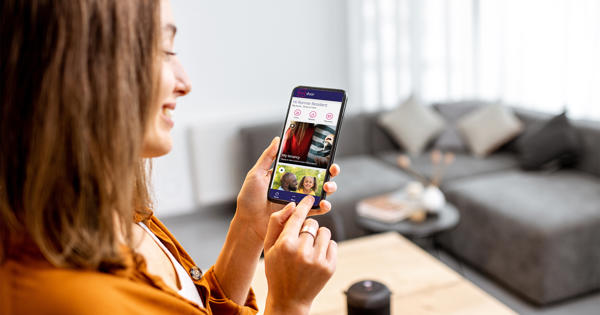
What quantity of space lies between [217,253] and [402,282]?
2.05 meters

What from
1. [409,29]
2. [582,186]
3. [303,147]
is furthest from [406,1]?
[303,147]

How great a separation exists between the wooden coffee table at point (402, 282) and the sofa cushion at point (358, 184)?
1.27 metres

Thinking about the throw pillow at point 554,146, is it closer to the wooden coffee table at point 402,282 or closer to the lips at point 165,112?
the wooden coffee table at point 402,282

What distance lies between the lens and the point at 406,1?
4.03m

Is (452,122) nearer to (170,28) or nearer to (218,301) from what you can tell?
(218,301)

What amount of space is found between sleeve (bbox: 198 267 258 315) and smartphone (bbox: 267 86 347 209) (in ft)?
0.63

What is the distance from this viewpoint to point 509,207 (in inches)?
100

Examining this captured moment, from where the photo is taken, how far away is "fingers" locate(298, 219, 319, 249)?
0.73 m

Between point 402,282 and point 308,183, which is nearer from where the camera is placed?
point 308,183

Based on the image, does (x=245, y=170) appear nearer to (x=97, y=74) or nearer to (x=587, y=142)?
(x=587, y=142)

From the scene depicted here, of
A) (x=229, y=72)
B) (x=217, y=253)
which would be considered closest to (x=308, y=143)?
(x=217, y=253)

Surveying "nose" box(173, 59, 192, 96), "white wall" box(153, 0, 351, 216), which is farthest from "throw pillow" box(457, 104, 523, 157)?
"nose" box(173, 59, 192, 96)

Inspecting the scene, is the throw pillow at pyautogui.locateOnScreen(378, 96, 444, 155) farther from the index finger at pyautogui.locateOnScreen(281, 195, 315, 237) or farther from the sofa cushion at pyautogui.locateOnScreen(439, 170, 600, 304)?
the index finger at pyautogui.locateOnScreen(281, 195, 315, 237)

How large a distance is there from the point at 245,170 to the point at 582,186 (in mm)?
2270
